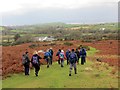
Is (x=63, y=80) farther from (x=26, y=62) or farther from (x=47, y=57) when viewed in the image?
(x=47, y=57)

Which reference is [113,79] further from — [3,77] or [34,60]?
[3,77]

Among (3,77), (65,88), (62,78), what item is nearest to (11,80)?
(3,77)

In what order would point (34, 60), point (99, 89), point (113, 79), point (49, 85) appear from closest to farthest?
point (99, 89), point (49, 85), point (113, 79), point (34, 60)

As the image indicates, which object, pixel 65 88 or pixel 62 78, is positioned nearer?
pixel 65 88

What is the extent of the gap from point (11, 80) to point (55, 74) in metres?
3.68

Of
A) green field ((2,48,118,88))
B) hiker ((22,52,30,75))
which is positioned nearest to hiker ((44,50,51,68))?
green field ((2,48,118,88))

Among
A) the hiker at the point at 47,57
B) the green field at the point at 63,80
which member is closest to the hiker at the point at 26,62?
the green field at the point at 63,80

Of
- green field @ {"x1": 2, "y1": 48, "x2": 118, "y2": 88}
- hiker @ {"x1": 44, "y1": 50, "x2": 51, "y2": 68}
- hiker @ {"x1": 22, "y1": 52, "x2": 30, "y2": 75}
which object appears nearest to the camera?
green field @ {"x1": 2, "y1": 48, "x2": 118, "y2": 88}

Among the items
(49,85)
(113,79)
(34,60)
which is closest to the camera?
(49,85)

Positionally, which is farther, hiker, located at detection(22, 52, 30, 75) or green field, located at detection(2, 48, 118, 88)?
hiker, located at detection(22, 52, 30, 75)

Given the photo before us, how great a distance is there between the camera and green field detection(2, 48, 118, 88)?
19.1 meters

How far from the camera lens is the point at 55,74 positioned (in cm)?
2362

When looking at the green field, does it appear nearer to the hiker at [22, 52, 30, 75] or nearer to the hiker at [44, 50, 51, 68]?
the hiker at [22, 52, 30, 75]

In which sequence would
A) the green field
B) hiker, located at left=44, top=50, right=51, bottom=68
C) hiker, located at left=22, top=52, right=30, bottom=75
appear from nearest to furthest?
the green field
hiker, located at left=22, top=52, right=30, bottom=75
hiker, located at left=44, top=50, right=51, bottom=68
